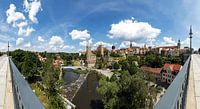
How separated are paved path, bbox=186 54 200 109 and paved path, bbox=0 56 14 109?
11.9 feet

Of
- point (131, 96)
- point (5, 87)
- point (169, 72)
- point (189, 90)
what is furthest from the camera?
point (169, 72)

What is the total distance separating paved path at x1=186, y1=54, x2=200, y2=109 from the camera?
16.8 ft

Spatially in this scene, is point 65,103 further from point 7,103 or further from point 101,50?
point 101,50

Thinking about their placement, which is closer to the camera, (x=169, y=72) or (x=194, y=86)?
(x=194, y=86)

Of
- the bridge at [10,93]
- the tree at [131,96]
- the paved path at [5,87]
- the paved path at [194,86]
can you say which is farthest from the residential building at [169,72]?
the paved path at [5,87]

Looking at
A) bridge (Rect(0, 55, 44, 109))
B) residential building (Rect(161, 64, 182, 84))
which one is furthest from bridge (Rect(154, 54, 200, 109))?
residential building (Rect(161, 64, 182, 84))

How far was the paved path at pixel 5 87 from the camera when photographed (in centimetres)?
536

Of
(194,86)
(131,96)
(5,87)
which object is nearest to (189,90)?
(194,86)

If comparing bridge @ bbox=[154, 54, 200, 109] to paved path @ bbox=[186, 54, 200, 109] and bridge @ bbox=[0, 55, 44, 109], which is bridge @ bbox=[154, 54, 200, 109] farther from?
bridge @ bbox=[0, 55, 44, 109]

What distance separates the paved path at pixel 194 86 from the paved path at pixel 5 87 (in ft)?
11.9

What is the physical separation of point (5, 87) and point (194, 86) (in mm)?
4056

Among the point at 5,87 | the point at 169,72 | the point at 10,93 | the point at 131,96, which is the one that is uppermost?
the point at 5,87

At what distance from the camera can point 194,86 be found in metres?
5.43

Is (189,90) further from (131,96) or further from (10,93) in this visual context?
(131,96)
